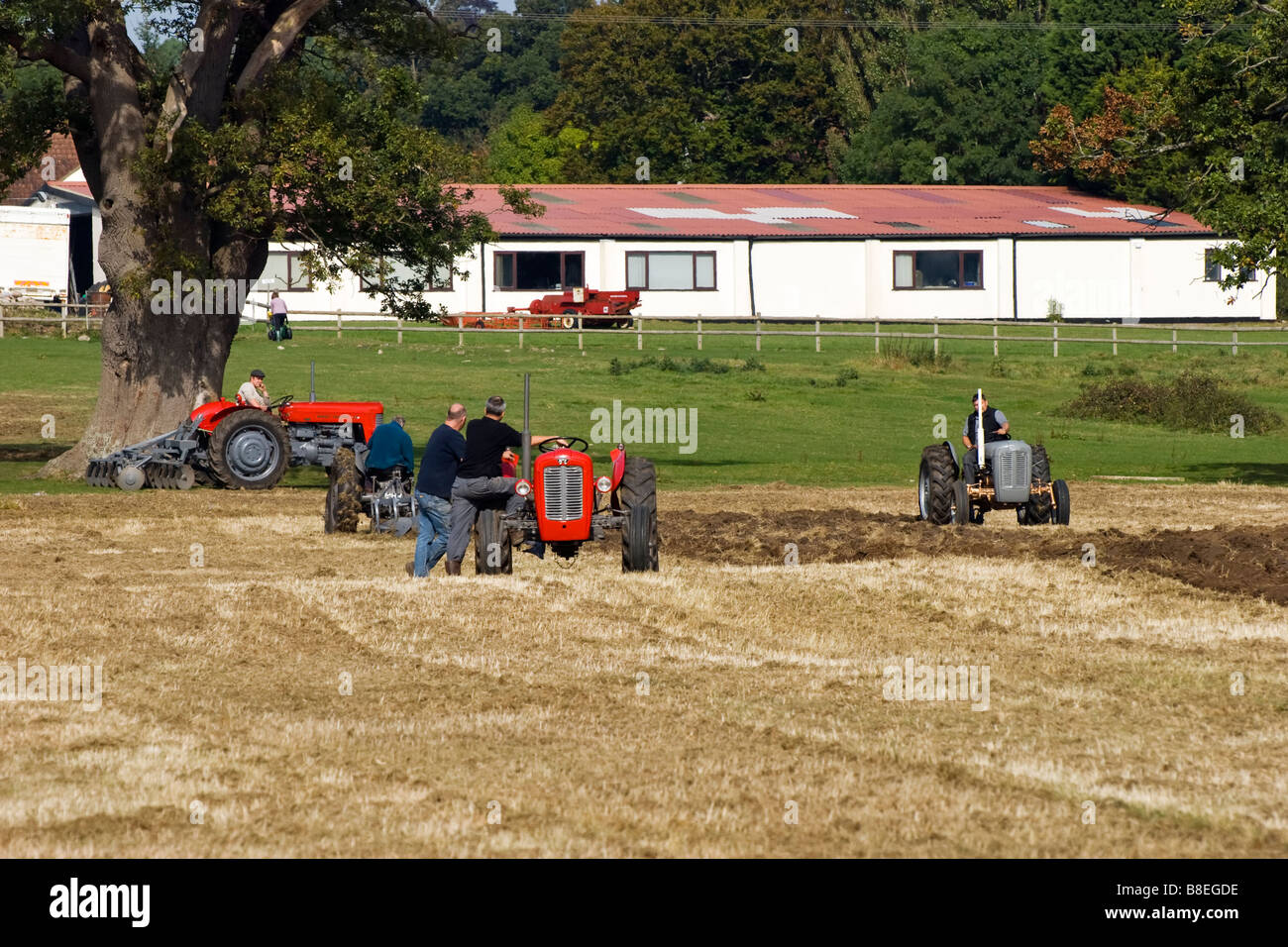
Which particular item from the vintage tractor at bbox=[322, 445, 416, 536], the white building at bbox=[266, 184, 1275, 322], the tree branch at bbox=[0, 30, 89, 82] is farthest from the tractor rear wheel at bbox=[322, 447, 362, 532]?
the white building at bbox=[266, 184, 1275, 322]

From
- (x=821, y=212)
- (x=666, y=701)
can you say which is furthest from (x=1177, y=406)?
(x=666, y=701)

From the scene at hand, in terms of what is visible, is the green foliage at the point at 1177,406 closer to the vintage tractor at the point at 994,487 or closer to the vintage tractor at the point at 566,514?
the vintage tractor at the point at 994,487

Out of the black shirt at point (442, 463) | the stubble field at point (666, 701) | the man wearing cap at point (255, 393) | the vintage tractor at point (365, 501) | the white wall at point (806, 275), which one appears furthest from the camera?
the white wall at point (806, 275)

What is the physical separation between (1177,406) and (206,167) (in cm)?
2025

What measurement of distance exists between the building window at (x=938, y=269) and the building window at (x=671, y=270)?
6.26 m

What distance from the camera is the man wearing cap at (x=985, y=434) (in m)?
20.5

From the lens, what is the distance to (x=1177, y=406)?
37062 mm

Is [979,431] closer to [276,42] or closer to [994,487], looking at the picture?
[994,487]

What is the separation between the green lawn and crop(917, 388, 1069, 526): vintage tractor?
7120 mm

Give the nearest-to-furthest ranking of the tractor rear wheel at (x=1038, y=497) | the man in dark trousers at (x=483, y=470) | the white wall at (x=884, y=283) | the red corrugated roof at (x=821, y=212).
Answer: the man in dark trousers at (x=483, y=470) → the tractor rear wheel at (x=1038, y=497) → the white wall at (x=884, y=283) → the red corrugated roof at (x=821, y=212)

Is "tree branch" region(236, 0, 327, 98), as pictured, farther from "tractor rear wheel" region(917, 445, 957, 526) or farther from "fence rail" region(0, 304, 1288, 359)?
"fence rail" region(0, 304, 1288, 359)

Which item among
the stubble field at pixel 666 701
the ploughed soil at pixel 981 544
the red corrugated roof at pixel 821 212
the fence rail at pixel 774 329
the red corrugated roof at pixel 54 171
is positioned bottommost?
the stubble field at pixel 666 701

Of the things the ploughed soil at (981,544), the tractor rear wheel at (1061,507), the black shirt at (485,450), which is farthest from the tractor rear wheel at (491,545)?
the tractor rear wheel at (1061,507)
